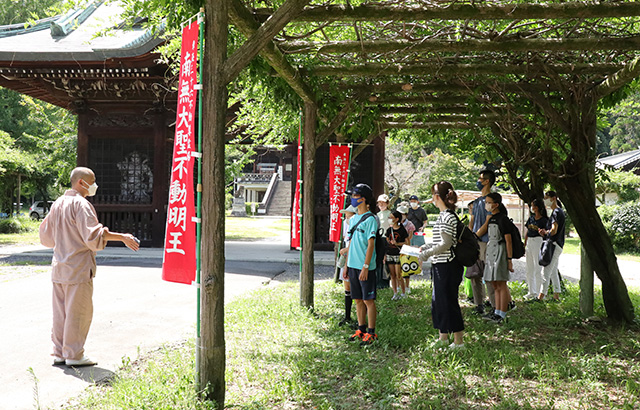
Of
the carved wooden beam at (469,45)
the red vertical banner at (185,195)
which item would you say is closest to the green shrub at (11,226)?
the carved wooden beam at (469,45)

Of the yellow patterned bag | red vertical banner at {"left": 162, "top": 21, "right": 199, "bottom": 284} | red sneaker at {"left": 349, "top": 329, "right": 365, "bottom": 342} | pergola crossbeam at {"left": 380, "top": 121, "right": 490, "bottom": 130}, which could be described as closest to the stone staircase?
pergola crossbeam at {"left": 380, "top": 121, "right": 490, "bottom": 130}

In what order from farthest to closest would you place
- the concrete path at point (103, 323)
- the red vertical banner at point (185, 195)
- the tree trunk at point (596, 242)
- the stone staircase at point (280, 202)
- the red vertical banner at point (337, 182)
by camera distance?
1. the stone staircase at point (280, 202)
2. the red vertical banner at point (337, 182)
3. the tree trunk at point (596, 242)
4. the concrete path at point (103, 323)
5. the red vertical banner at point (185, 195)

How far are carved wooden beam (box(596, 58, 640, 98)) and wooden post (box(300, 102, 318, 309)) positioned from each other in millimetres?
3782

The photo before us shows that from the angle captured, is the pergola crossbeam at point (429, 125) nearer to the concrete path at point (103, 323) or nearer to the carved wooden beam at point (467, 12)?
the concrete path at point (103, 323)

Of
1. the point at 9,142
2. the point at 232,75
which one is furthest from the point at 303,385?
the point at 9,142

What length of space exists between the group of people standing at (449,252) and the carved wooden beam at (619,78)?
1.70 m

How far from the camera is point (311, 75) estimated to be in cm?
619

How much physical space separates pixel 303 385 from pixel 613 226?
17.2 metres

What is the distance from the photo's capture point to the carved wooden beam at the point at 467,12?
429 cm

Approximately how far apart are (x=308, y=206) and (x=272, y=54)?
8.85ft

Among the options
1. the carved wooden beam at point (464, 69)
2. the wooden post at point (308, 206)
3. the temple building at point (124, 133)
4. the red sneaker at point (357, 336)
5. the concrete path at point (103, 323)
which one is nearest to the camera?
the concrete path at point (103, 323)

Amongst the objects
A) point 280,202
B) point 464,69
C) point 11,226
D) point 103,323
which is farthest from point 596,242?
point 280,202

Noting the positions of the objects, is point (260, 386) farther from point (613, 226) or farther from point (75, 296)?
point (613, 226)

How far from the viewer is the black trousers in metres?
4.87
